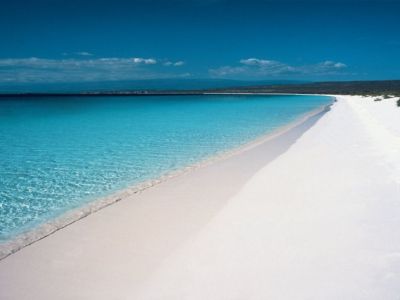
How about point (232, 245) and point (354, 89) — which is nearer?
point (232, 245)

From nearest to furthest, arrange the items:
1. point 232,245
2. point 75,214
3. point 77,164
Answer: point 232,245
point 75,214
point 77,164

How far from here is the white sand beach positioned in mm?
3516

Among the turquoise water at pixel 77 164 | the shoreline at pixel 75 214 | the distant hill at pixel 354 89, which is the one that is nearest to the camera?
the shoreline at pixel 75 214

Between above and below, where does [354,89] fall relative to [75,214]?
above

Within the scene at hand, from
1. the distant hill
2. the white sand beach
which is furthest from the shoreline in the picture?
the distant hill

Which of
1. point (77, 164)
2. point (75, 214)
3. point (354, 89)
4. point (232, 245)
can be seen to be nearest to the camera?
point (232, 245)

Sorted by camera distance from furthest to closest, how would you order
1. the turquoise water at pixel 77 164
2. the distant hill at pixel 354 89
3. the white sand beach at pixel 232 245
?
1. the distant hill at pixel 354 89
2. the turquoise water at pixel 77 164
3. the white sand beach at pixel 232 245

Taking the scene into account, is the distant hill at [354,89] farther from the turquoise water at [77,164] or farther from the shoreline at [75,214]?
the shoreline at [75,214]

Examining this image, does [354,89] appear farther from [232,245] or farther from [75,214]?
[232,245]

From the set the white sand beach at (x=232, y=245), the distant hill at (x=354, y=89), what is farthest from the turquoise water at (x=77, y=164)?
the distant hill at (x=354, y=89)

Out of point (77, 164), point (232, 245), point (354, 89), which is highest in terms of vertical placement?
point (354, 89)

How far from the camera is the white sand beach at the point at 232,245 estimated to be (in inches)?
138

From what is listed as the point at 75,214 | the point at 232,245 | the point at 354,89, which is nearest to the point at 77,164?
the point at 75,214

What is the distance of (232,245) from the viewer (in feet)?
14.5
